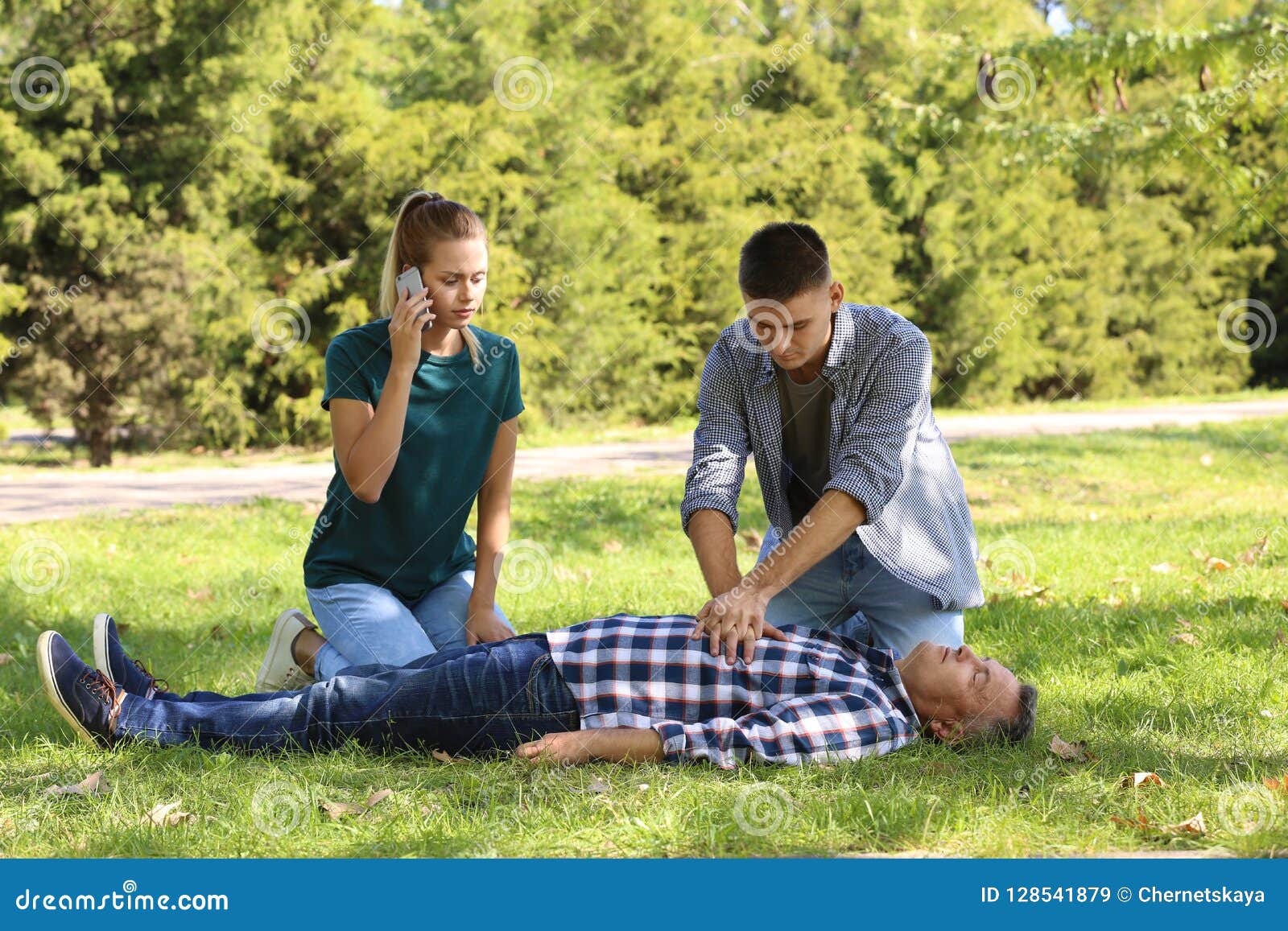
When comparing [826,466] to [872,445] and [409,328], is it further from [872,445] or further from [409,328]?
[409,328]

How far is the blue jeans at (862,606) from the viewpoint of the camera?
167 inches

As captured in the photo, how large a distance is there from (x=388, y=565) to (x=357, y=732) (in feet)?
2.37

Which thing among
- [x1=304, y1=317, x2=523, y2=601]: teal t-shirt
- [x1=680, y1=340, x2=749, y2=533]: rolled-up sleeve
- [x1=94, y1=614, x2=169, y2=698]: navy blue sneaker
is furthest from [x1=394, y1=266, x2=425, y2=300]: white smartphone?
[x1=94, y1=614, x2=169, y2=698]: navy blue sneaker

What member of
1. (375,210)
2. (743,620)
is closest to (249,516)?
(743,620)

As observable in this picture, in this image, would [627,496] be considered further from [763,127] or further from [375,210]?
[763,127]

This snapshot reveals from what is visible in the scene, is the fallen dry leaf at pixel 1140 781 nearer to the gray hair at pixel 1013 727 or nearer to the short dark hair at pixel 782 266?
the gray hair at pixel 1013 727

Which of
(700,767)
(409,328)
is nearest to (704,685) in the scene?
(700,767)

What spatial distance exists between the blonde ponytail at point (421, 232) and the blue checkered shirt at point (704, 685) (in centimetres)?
130

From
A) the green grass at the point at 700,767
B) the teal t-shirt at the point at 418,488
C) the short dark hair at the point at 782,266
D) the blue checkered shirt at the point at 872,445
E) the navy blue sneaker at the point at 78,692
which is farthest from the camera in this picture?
the teal t-shirt at the point at 418,488

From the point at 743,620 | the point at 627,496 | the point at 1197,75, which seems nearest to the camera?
the point at 743,620

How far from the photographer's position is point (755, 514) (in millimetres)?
8672

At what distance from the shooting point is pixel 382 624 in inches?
160

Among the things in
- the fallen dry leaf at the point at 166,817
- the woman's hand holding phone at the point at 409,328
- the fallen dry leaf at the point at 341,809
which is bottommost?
the fallen dry leaf at the point at 341,809

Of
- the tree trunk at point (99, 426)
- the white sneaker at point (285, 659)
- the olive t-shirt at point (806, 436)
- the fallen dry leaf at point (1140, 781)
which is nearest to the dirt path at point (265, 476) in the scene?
the tree trunk at point (99, 426)
